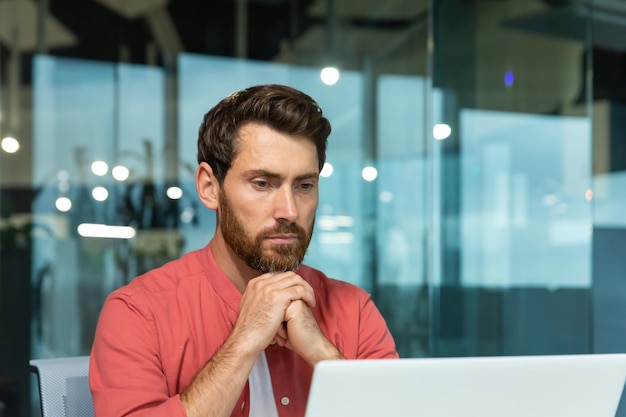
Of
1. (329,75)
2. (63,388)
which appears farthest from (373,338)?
(329,75)

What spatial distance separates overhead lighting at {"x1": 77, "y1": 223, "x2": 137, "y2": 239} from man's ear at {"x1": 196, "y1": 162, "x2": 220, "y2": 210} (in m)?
2.55

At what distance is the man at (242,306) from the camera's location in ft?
4.32

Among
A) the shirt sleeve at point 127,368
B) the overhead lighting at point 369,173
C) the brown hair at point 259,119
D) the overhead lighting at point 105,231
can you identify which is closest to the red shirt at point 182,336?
the shirt sleeve at point 127,368

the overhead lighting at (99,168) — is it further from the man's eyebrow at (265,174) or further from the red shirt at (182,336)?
the man's eyebrow at (265,174)

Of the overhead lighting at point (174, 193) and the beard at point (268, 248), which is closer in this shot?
the beard at point (268, 248)

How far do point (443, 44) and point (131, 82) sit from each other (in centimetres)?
172

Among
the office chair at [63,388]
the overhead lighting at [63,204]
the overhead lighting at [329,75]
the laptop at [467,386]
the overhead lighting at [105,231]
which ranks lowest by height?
Result: the office chair at [63,388]

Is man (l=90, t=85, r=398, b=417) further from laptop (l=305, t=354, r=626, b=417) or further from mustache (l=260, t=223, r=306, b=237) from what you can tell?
laptop (l=305, t=354, r=626, b=417)

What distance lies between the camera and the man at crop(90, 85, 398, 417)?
132 cm

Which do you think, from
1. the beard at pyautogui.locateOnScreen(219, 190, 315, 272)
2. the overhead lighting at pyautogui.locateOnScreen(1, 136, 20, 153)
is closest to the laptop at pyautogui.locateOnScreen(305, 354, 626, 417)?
the beard at pyautogui.locateOnScreen(219, 190, 315, 272)

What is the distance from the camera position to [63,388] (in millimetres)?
1460

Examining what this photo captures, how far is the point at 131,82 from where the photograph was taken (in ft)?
13.6

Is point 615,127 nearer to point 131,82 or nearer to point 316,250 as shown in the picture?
point 316,250

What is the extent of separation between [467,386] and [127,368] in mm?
674
